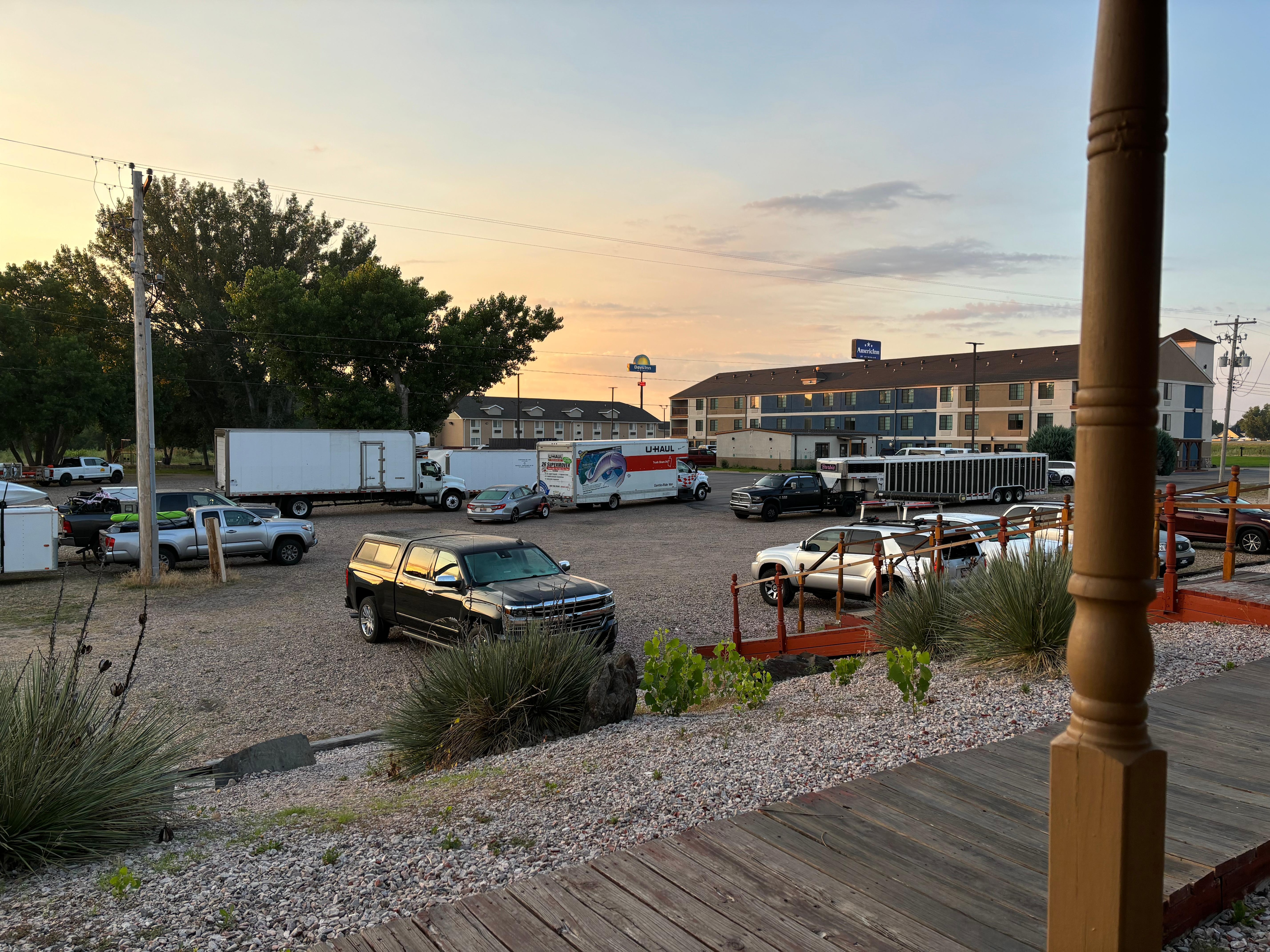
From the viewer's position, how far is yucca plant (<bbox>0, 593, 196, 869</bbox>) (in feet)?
13.7

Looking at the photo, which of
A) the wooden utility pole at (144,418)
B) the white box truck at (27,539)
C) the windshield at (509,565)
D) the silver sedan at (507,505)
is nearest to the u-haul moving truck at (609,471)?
the silver sedan at (507,505)

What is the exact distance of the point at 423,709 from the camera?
7.25m

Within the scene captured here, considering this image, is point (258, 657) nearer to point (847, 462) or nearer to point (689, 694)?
point (689, 694)

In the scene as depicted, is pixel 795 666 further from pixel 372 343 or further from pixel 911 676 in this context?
pixel 372 343

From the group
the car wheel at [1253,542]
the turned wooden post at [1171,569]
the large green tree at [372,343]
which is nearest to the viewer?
the turned wooden post at [1171,569]

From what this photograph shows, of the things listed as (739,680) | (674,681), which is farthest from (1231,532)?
(674,681)

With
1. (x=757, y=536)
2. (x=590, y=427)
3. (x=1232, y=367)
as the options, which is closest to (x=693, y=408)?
(x=590, y=427)

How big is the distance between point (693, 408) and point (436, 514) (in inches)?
3296

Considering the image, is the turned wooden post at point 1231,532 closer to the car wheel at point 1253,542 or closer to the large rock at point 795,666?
the large rock at point 795,666

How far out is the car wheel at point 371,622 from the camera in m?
13.5

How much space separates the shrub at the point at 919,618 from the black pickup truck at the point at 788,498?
25.7 metres

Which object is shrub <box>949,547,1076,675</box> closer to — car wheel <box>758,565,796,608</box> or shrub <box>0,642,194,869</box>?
shrub <box>0,642,194,869</box>

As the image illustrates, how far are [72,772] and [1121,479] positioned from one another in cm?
494

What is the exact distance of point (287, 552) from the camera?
74.9ft
